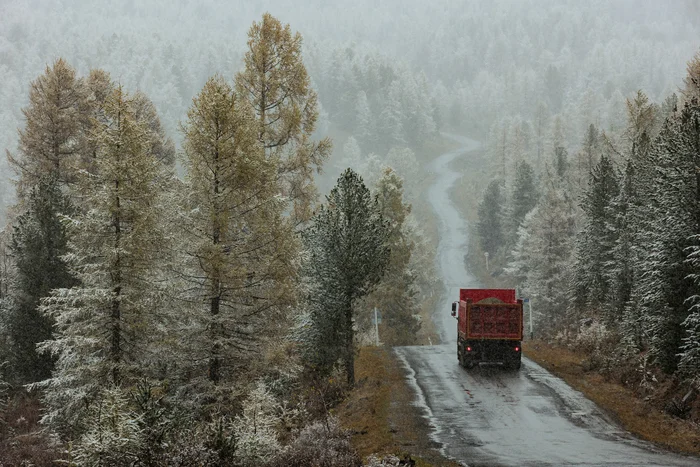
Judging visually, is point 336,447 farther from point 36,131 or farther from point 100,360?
point 36,131

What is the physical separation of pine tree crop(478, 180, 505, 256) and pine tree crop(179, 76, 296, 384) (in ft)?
235

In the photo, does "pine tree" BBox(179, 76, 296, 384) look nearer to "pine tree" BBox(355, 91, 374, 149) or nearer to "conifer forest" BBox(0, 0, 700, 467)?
"conifer forest" BBox(0, 0, 700, 467)

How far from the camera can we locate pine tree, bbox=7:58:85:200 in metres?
31.3

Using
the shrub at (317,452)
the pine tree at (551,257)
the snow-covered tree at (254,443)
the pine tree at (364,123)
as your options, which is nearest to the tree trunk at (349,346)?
the shrub at (317,452)

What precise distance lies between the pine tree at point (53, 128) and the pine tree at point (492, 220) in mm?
64967

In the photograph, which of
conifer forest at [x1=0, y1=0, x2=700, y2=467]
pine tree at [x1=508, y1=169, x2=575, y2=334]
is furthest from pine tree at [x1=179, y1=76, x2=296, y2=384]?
pine tree at [x1=508, y1=169, x2=575, y2=334]

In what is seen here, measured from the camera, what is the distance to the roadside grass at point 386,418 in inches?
596

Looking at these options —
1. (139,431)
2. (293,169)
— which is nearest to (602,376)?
(293,169)

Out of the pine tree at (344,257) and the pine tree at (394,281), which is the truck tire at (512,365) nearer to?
the pine tree at (344,257)

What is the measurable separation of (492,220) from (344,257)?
69.0m

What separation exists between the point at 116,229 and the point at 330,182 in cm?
12593

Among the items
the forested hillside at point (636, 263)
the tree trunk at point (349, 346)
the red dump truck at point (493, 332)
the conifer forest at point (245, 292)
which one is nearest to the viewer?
the conifer forest at point (245, 292)

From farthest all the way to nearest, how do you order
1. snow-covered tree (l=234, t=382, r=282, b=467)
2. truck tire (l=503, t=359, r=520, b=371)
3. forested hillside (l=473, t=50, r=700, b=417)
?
truck tire (l=503, t=359, r=520, b=371) → forested hillside (l=473, t=50, r=700, b=417) → snow-covered tree (l=234, t=382, r=282, b=467)

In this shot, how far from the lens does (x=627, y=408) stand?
65.3 ft
